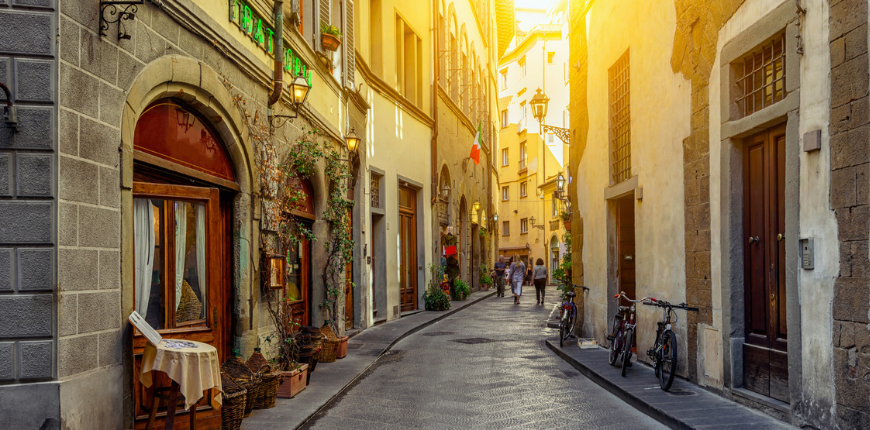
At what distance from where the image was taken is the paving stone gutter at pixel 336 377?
6805 mm

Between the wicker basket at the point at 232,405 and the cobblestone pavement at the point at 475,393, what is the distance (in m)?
0.70

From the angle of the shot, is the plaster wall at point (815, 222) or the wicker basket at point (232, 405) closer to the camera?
the plaster wall at point (815, 222)

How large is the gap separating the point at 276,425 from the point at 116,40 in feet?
11.2

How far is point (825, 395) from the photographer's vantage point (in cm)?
564

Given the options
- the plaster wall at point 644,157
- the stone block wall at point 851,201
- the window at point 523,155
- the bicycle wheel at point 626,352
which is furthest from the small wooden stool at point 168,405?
the window at point 523,155

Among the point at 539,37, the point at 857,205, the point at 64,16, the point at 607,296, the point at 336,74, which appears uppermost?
the point at 539,37

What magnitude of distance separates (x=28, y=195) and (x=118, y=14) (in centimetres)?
148

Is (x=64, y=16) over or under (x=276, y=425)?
over

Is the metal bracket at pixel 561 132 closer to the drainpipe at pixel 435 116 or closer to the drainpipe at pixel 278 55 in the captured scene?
the drainpipe at pixel 435 116

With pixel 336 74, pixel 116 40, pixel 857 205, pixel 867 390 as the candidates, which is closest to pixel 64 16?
pixel 116 40

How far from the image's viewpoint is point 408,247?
19.4m

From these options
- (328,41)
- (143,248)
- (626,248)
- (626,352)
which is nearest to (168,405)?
(143,248)

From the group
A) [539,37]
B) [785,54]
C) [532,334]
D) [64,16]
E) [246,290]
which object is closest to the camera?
[64,16]

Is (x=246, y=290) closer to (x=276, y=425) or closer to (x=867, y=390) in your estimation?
(x=276, y=425)
